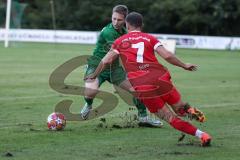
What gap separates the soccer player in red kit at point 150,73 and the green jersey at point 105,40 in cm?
208

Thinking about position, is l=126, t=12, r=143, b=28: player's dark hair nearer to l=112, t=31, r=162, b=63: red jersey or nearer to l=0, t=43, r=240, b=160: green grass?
l=112, t=31, r=162, b=63: red jersey

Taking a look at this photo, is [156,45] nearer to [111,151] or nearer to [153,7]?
[111,151]

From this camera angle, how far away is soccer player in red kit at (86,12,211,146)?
9688mm

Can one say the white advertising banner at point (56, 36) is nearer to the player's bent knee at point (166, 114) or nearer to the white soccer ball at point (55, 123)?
the white soccer ball at point (55, 123)

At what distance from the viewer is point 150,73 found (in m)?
9.80

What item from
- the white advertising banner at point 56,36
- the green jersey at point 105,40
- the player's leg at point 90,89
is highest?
the green jersey at point 105,40

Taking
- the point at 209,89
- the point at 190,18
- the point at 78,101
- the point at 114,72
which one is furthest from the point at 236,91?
the point at 190,18

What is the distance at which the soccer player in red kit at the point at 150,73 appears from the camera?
9688mm

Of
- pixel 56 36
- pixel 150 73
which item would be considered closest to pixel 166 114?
pixel 150 73

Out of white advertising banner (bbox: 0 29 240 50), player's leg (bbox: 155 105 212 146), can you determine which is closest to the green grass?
player's leg (bbox: 155 105 212 146)

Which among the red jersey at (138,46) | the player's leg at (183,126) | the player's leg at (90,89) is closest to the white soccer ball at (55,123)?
the player's leg at (90,89)

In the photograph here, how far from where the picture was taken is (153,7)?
6875 centimetres

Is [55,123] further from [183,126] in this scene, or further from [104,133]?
[183,126]

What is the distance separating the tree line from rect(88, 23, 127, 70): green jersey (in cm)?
5200
